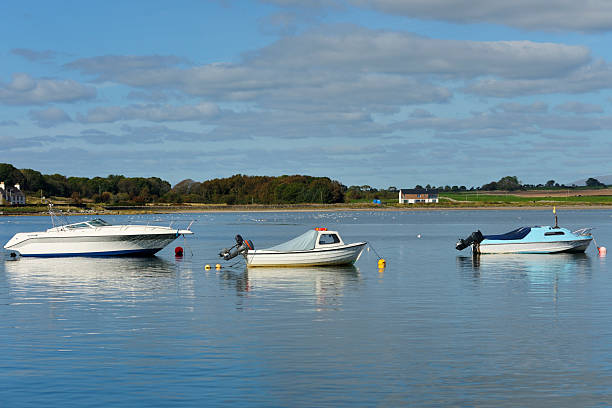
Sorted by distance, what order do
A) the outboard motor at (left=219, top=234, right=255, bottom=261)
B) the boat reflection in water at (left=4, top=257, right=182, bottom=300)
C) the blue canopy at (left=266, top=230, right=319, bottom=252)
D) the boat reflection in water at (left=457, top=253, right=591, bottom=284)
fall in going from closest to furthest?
the boat reflection in water at (left=4, top=257, right=182, bottom=300), the boat reflection in water at (left=457, top=253, right=591, bottom=284), the blue canopy at (left=266, top=230, right=319, bottom=252), the outboard motor at (left=219, top=234, right=255, bottom=261)

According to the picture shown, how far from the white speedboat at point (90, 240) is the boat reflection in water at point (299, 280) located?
39.9 ft

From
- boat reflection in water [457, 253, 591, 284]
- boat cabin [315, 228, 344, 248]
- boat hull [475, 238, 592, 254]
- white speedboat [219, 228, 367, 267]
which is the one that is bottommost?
boat reflection in water [457, 253, 591, 284]

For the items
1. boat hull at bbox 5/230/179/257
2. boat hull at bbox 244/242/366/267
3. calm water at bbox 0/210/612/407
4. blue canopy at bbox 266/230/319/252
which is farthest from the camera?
boat hull at bbox 5/230/179/257

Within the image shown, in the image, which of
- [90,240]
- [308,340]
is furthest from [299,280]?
[90,240]

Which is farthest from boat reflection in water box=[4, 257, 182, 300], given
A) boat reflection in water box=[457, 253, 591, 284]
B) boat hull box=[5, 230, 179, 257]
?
boat reflection in water box=[457, 253, 591, 284]

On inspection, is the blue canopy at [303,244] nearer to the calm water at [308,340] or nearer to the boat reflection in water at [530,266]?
the calm water at [308,340]

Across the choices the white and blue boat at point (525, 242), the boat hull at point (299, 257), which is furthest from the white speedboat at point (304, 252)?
the white and blue boat at point (525, 242)

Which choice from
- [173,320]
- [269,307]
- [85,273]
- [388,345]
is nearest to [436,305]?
[269,307]

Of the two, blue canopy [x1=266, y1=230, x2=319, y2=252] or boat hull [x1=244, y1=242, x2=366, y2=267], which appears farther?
blue canopy [x1=266, y1=230, x2=319, y2=252]

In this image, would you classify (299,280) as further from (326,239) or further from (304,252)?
(326,239)

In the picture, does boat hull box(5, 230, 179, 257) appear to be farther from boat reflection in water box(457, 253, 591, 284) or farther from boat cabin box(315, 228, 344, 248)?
boat reflection in water box(457, 253, 591, 284)

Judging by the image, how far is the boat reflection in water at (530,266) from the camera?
138 ft

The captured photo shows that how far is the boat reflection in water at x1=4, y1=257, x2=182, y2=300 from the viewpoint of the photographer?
119 feet

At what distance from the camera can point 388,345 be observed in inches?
853
